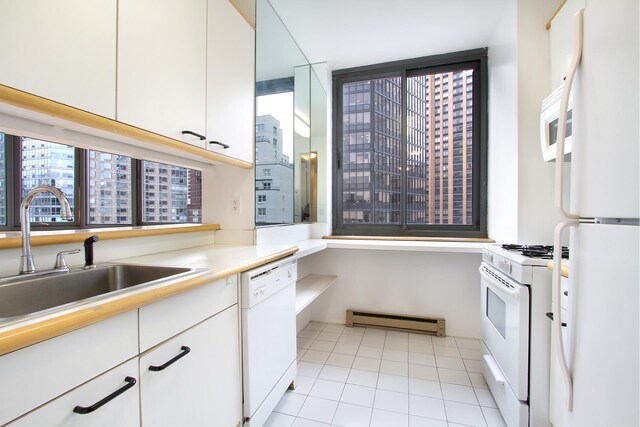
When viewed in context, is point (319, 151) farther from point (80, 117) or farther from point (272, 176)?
point (80, 117)

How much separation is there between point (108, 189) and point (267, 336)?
1433 millimetres

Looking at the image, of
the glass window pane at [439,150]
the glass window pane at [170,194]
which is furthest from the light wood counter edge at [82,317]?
the glass window pane at [439,150]

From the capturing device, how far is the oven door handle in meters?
1.41

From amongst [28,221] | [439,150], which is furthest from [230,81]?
[439,150]

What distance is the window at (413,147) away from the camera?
2770 millimetres

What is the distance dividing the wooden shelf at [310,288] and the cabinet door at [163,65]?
48.7 inches

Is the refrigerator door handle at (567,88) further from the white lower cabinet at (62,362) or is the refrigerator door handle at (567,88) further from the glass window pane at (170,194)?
the glass window pane at (170,194)

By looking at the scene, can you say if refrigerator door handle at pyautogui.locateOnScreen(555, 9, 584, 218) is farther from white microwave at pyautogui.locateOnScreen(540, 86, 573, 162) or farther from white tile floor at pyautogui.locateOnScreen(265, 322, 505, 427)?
white tile floor at pyautogui.locateOnScreen(265, 322, 505, 427)

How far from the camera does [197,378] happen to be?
40.1 inches

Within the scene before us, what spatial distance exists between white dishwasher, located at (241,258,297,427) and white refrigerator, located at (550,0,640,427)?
112 cm

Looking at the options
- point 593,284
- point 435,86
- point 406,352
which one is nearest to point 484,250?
point 406,352

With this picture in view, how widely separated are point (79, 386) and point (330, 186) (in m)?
Answer: 2.62

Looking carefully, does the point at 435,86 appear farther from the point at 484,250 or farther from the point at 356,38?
the point at 484,250

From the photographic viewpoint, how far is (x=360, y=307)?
2883 millimetres
